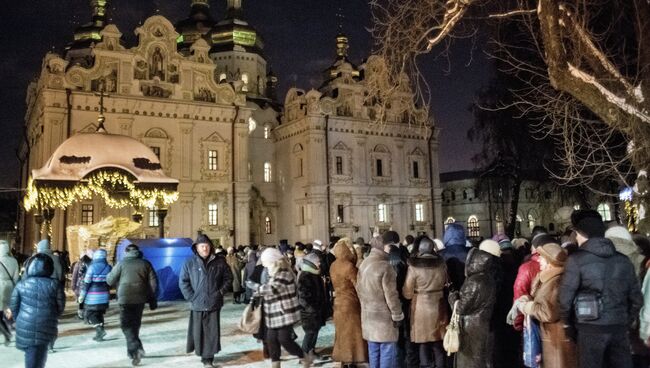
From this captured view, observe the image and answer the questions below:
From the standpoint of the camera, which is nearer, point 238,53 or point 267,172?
point 267,172

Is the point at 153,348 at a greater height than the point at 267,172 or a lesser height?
lesser

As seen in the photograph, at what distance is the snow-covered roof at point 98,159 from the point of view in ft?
63.9

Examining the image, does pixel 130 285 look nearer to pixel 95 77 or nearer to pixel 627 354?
pixel 627 354

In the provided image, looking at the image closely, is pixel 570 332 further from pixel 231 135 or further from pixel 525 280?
pixel 231 135

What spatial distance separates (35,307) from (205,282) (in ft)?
7.82

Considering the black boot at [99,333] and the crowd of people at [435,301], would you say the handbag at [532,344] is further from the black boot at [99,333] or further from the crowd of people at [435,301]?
the black boot at [99,333]

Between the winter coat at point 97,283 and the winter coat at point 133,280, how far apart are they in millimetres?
2034

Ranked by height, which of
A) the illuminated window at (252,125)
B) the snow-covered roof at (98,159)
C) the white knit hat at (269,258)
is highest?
the illuminated window at (252,125)

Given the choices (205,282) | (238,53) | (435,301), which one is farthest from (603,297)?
(238,53)

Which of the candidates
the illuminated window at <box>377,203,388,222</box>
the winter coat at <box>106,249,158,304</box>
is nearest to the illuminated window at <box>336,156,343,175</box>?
the illuminated window at <box>377,203,388,222</box>

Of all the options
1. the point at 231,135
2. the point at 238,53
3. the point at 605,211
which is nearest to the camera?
the point at 231,135

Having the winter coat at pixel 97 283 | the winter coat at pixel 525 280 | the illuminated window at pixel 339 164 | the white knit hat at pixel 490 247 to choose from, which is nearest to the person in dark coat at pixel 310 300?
the white knit hat at pixel 490 247

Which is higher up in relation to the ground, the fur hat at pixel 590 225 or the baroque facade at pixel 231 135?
the baroque facade at pixel 231 135

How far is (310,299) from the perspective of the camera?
8.42m
